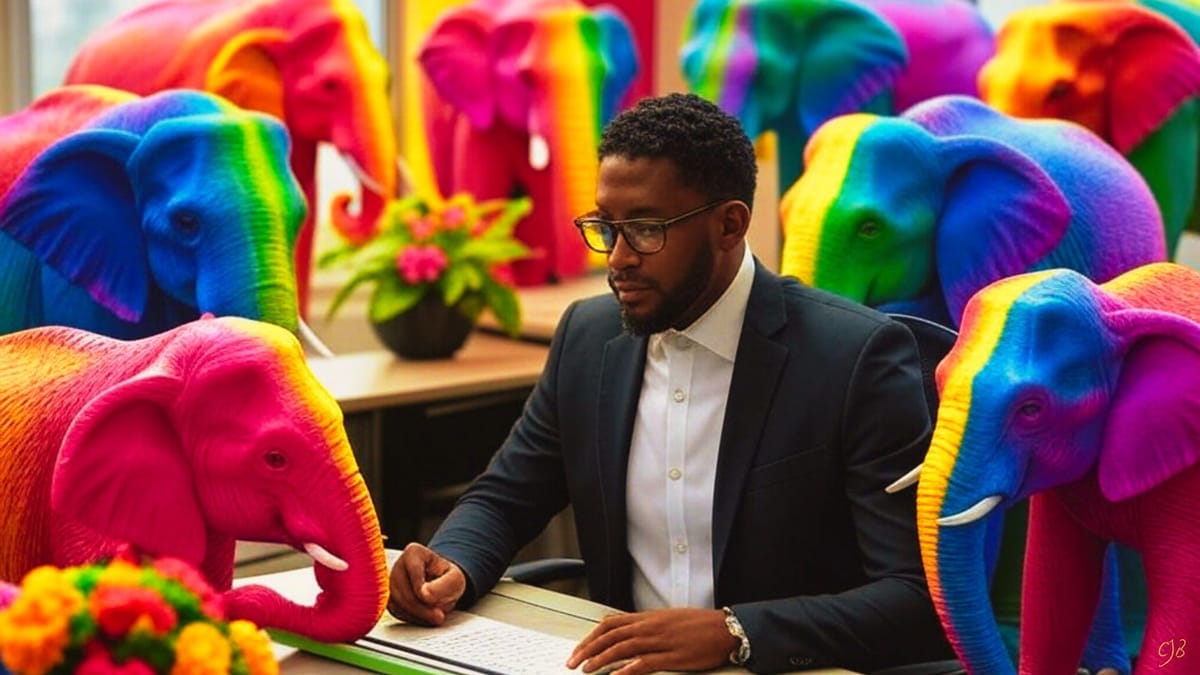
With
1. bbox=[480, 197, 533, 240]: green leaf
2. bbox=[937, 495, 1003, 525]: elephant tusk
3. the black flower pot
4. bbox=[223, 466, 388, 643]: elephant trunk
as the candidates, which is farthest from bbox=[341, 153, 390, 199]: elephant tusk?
bbox=[937, 495, 1003, 525]: elephant tusk

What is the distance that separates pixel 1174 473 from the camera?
1803 millimetres

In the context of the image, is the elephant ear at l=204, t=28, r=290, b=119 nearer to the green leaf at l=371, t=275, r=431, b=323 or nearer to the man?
the green leaf at l=371, t=275, r=431, b=323

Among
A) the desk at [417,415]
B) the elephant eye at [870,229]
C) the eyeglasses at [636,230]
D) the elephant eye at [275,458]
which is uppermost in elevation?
the eyeglasses at [636,230]

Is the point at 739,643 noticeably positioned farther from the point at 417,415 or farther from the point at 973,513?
the point at 417,415

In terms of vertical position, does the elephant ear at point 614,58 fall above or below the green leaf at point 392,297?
above

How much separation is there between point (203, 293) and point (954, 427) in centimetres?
132

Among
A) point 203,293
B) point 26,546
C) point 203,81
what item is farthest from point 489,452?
point 26,546

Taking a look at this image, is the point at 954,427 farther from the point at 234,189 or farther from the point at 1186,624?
the point at 234,189

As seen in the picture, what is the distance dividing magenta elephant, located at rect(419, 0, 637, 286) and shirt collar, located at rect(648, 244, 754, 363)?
112 inches

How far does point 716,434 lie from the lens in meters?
2.28

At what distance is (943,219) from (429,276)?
1579 millimetres

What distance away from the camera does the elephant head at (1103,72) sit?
389cm

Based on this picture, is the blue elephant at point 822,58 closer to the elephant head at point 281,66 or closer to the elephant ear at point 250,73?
the elephant head at point 281,66

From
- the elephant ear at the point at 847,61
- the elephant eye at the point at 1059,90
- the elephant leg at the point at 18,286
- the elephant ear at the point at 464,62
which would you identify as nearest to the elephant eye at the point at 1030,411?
the elephant leg at the point at 18,286
